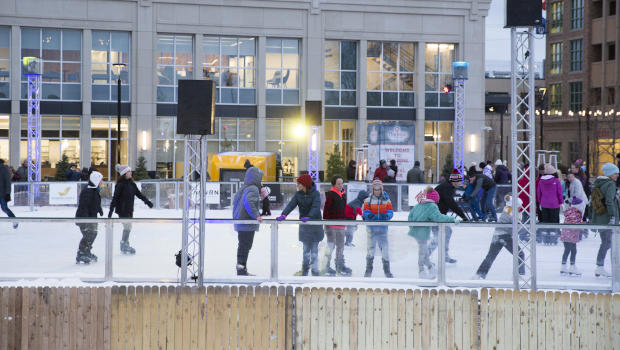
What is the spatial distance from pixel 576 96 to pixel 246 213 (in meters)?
54.0

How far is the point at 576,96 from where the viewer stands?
6134 cm

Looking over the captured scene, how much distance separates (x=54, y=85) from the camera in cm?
3975

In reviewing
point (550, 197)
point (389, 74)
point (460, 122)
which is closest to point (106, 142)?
point (389, 74)

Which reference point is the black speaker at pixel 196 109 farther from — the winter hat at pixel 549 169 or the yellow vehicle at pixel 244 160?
the yellow vehicle at pixel 244 160

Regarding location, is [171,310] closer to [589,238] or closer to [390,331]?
[390,331]

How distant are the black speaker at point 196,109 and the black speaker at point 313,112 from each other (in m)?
16.9

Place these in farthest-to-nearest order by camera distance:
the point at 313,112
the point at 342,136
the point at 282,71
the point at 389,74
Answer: the point at 389,74, the point at 342,136, the point at 282,71, the point at 313,112

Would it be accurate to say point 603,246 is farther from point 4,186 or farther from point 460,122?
point 460,122

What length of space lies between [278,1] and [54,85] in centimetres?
1197

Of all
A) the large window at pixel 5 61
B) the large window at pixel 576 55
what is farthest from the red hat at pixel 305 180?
the large window at pixel 576 55

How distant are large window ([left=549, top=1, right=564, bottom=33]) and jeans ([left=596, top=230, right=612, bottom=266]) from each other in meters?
56.1

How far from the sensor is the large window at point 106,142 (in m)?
40.3

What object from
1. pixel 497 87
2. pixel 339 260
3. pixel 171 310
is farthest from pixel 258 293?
pixel 497 87

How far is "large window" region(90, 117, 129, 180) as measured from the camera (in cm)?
4028
